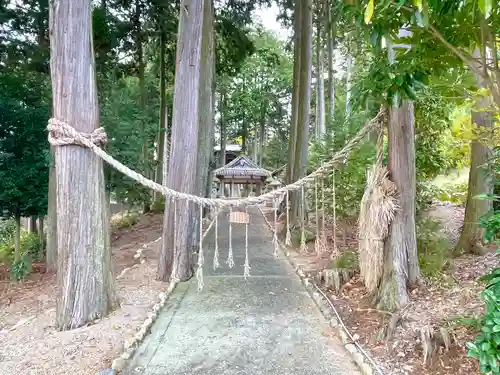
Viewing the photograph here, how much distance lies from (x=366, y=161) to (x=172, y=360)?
12.3 feet

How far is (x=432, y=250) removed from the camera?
12.0 ft

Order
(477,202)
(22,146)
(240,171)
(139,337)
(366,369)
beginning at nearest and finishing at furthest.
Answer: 1. (366,369)
2. (139,337)
3. (477,202)
4. (22,146)
5. (240,171)

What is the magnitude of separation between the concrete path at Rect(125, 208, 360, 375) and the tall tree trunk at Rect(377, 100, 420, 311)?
26.4 inches

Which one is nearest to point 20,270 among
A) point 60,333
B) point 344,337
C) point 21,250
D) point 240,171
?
point 21,250

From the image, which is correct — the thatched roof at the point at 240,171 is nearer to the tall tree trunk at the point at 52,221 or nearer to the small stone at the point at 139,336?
the tall tree trunk at the point at 52,221

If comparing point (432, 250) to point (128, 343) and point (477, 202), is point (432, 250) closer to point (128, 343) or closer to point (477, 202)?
point (477, 202)

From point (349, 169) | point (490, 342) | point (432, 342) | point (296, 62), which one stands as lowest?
point (432, 342)

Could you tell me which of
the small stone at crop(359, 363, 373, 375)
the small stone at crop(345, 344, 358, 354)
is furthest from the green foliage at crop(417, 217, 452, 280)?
the small stone at crop(359, 363, 373, 375)

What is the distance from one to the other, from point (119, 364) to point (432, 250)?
3144 mm

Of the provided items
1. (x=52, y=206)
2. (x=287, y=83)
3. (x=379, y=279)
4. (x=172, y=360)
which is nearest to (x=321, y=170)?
(x=379, y=279)

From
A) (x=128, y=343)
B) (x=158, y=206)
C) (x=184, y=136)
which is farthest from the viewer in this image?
(x=158, y=206)

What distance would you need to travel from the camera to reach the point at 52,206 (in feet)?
16.1

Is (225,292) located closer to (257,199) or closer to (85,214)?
(257,199)

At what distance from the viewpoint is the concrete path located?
87.4 inches
